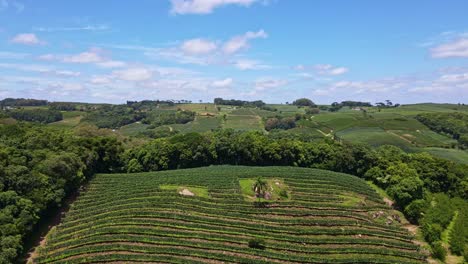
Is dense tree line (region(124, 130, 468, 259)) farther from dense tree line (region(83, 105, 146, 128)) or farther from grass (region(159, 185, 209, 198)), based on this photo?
dense tree line (region(83, 105, 146, 128))

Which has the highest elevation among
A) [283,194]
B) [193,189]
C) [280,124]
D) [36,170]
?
[280,124]

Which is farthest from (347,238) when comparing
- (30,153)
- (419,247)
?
(30,153)

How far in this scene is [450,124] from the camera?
147 m

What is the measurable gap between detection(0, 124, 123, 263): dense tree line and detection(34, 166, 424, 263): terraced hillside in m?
3.87

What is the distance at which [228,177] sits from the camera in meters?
70.2

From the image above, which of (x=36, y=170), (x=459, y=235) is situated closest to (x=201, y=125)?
(x=36, y=170)

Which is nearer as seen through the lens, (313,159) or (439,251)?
(439,251)

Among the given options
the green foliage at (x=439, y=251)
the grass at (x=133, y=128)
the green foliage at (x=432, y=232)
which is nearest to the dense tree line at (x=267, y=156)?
the green foliage at (x=432, y=232)

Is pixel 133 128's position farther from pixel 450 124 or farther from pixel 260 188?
pixel 450 124

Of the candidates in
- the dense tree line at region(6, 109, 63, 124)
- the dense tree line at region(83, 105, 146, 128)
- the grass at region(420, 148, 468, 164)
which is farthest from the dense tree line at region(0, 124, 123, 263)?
the dense tree line at region(6, 109, 63, 124)

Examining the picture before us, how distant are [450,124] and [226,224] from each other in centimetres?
13273

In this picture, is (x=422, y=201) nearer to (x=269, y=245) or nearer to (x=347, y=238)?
(x=347, y=238)

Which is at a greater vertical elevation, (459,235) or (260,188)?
(260,188)

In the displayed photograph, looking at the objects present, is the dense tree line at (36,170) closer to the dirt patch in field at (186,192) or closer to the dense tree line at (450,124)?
the dirt patch in field at (186,192)
